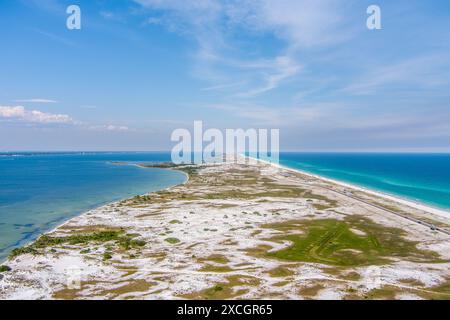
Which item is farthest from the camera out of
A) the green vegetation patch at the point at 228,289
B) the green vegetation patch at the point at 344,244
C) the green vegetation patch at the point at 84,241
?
the green vegetation patch at the point at 84,241

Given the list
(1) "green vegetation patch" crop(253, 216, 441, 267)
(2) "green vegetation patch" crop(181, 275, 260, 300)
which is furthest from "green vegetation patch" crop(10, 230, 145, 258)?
(1) "green vegetation patch" crop(253, 216, 441, 267)

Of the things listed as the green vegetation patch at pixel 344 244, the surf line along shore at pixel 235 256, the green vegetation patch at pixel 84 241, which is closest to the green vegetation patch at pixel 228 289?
the surf line along shore at pixel 235 256

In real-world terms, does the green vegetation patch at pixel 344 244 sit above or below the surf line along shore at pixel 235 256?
below

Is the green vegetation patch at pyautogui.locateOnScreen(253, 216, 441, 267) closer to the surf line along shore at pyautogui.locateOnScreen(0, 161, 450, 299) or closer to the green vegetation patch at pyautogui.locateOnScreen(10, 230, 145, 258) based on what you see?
the surf line along shore at pyautogui.locateOnScreen(0, 161, 450, 299)

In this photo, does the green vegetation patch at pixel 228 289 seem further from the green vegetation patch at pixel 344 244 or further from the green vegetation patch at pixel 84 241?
the green vegetation patch at pixel 84 241

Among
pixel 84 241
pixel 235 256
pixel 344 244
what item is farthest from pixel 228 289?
pixel 84 241

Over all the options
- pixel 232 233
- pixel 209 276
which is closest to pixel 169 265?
pixel 209 276

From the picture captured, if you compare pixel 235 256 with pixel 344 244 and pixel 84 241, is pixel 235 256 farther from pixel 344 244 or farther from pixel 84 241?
pixel 84 241

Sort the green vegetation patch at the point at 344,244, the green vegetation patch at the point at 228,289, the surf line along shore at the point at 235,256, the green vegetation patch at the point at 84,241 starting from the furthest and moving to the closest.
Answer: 1. the green vegetation patch at the point at 84,241
2. the green vegetation patch at the point at 344,244
3. the surf line along shore at the point at 235,256
4. the green vegetation patch at the point at 228,289
